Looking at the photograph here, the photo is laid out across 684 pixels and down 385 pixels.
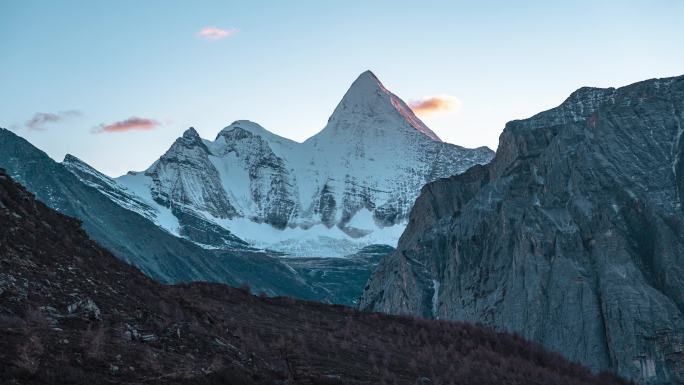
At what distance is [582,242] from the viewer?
100 metres

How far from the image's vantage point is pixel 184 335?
25.5 m

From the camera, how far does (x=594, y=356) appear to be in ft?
293

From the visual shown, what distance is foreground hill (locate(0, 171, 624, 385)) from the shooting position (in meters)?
21.6

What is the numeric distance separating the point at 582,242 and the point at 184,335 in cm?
7915

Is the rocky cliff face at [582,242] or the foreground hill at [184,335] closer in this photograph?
the foreground hill at [184,335]

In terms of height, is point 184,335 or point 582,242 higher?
point 582,242

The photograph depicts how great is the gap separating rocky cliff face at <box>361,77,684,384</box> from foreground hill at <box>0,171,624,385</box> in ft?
163

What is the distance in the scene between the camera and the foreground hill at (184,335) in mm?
21578

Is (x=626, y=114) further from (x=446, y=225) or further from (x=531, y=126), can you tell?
(x=446, y=225)

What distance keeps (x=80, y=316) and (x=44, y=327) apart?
5.74ft

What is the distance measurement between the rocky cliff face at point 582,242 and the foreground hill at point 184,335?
49.5m

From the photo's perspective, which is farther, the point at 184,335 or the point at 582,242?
the point at 582,242

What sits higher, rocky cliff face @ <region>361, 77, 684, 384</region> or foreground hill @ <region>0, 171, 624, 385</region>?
rocky cliff face @ <region>361, 77, 684, 384</region>

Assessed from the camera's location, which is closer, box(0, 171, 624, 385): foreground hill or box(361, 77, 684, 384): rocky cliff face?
box(0, 171, 624, 385): foreground hill
